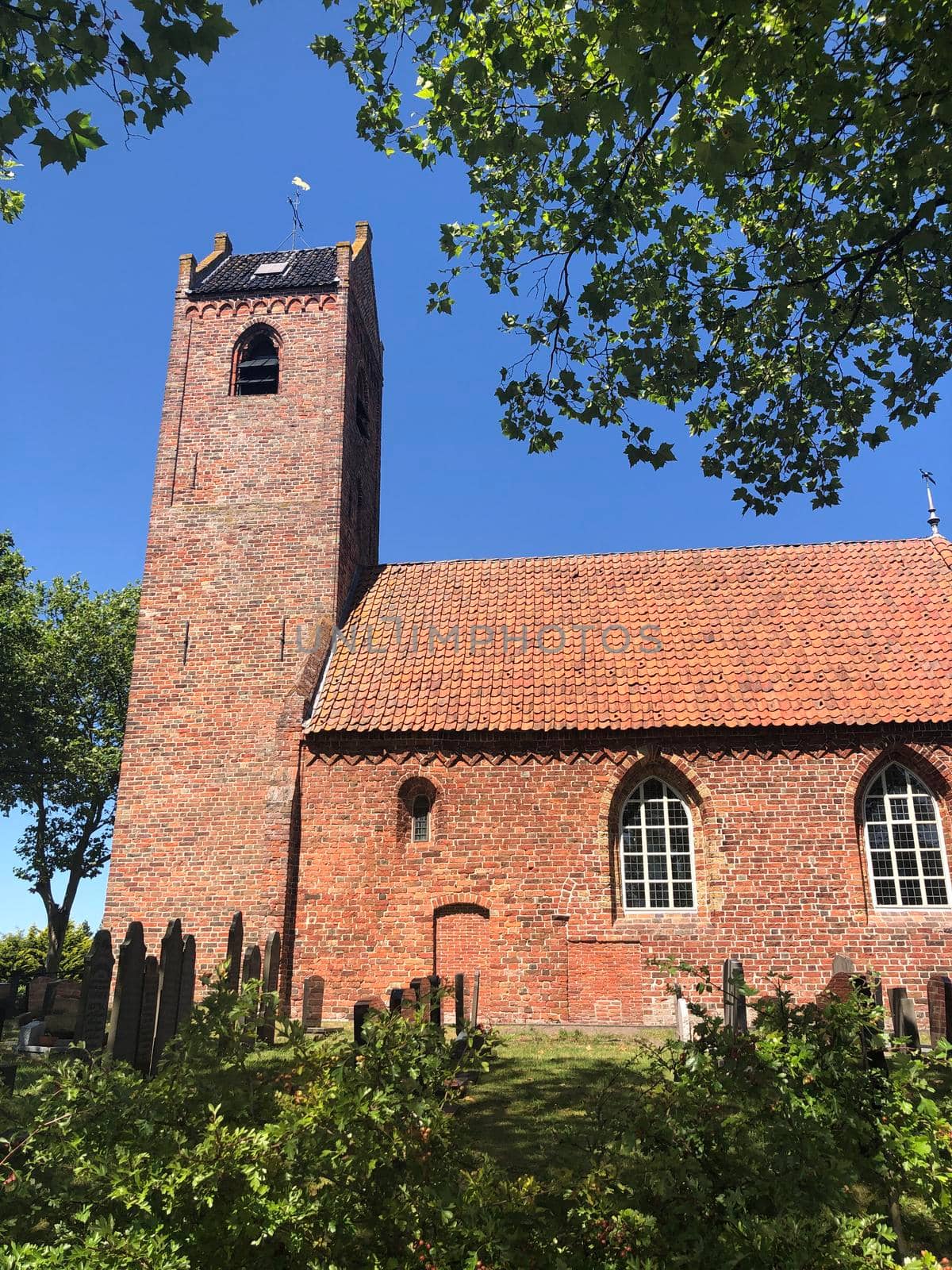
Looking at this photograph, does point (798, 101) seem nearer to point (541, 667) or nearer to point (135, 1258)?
point (135, 1258)

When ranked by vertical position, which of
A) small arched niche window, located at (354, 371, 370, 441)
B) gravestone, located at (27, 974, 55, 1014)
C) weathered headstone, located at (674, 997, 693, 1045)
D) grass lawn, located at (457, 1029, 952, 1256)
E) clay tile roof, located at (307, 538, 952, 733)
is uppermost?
small arched niche window, located at (354, 371, 370, 441)

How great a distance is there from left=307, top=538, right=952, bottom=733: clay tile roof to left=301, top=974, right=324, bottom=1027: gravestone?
4530 millimetres

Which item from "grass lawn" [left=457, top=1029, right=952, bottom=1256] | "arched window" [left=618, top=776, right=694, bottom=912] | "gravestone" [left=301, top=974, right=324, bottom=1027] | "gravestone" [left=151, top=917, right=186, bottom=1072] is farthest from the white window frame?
"gravestone" [left=151, top=917, right=186, bottom=1072]

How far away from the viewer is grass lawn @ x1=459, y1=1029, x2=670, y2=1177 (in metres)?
6.47

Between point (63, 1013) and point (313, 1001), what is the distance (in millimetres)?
3635

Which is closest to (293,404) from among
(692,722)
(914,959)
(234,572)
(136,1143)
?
(234,572)

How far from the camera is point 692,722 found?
14.7 metres

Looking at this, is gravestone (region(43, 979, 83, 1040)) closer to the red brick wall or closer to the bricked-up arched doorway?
the red brick wall

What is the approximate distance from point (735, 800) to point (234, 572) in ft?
36.0

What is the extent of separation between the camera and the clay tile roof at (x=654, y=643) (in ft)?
49.3

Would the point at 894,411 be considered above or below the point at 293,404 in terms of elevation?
below

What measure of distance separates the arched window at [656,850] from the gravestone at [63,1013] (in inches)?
338


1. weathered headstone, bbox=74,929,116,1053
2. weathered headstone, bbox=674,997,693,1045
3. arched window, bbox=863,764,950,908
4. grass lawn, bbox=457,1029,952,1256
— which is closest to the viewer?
grass lawn, bbox=457,1029,952,1256

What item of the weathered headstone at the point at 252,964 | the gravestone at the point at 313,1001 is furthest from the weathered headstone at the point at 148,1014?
the gravestone at the point at 313,1001
